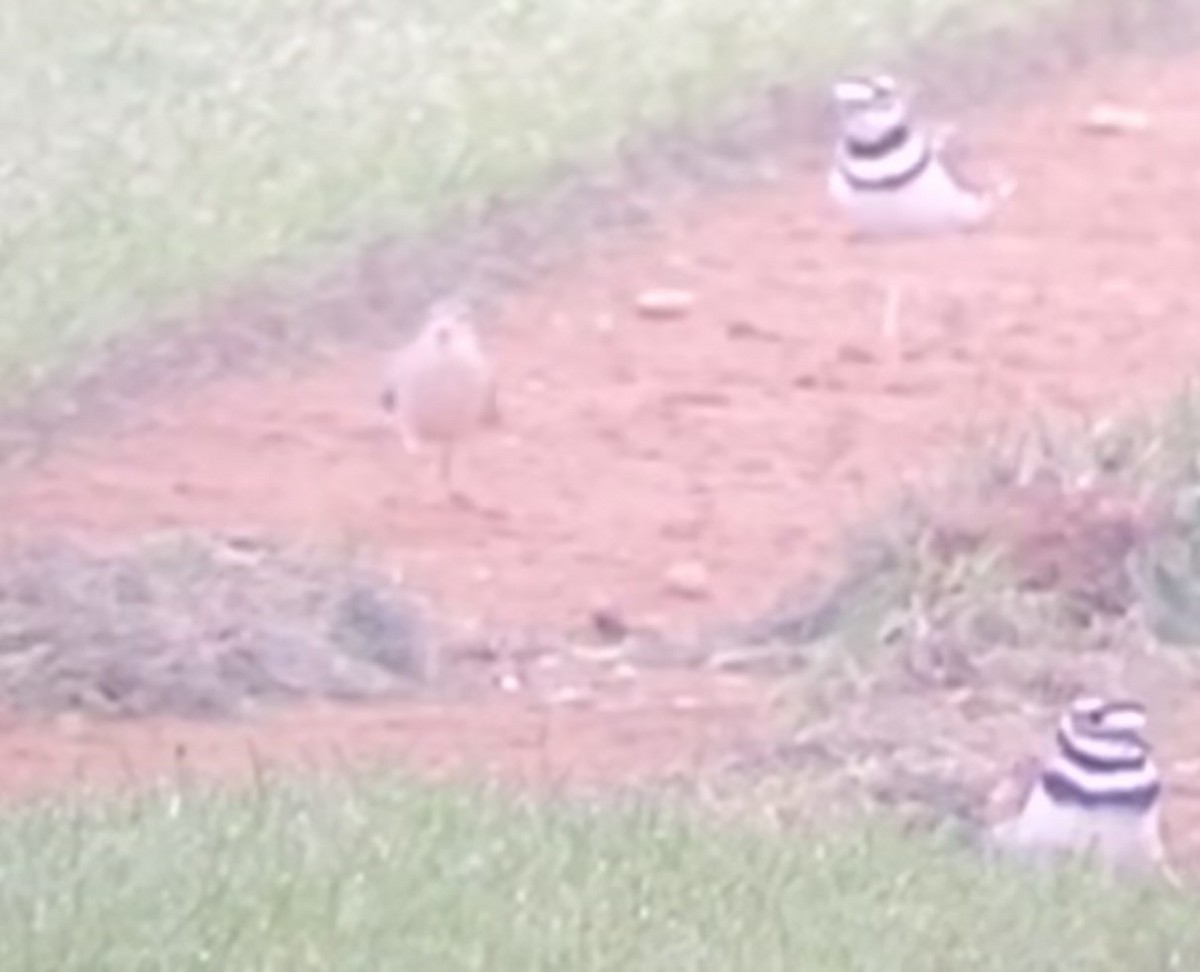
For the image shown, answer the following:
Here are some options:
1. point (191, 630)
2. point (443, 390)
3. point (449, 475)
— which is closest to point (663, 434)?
point (449, 475)

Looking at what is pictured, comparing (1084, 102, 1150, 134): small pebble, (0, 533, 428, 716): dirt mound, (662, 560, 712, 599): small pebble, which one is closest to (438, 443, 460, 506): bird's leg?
(662, 560, 712, 599): small pebble

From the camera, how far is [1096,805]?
738cm

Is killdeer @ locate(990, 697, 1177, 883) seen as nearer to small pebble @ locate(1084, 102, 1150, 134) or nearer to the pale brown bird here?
the pale brown bird

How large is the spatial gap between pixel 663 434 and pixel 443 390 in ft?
2.37

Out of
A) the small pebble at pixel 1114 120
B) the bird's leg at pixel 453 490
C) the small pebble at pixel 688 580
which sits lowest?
the small pebble at pixel 688 580

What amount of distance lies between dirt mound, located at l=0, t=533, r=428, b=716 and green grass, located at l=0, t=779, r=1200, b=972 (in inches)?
47.5

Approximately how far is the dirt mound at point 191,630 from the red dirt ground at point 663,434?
0.35ft

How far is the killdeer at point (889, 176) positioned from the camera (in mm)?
11742

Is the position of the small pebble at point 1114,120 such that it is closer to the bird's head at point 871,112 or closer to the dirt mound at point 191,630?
the bird's head at point 871,112

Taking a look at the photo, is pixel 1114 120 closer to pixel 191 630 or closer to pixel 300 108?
pixel 300 108

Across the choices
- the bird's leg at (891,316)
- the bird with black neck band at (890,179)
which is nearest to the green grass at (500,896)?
the bird's leg at (891,316)

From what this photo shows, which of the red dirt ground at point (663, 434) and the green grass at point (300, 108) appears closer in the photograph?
the red dirt ground at point (663, 434)

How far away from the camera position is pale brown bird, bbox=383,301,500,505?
9.77m

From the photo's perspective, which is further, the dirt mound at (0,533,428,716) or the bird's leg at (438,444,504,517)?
the bird's leg at (438,444,504,517)
